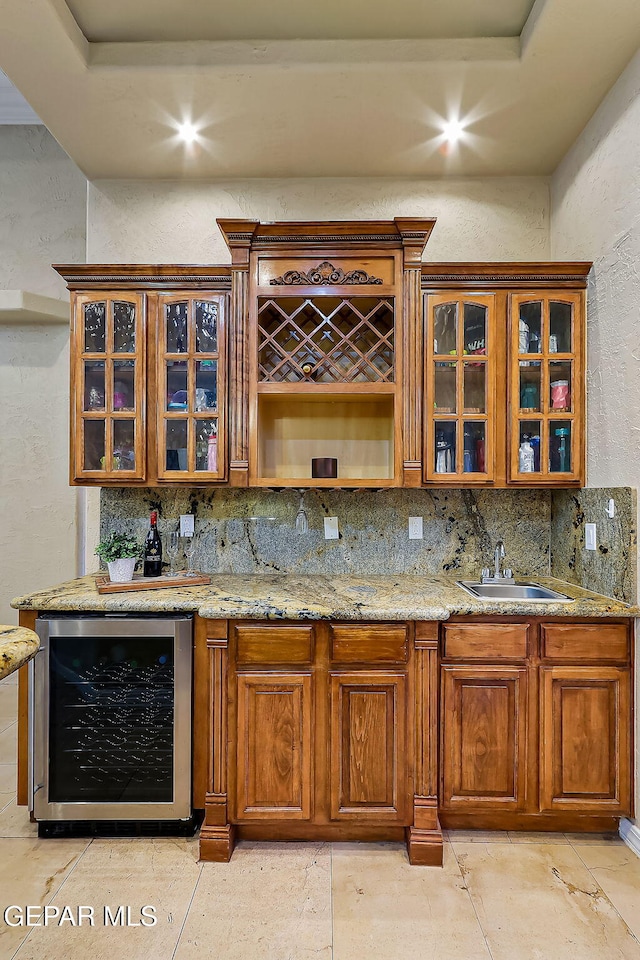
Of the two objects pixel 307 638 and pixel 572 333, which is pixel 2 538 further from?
pixel 572 333

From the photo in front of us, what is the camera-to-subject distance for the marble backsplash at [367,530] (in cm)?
288

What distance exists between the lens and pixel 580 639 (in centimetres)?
220

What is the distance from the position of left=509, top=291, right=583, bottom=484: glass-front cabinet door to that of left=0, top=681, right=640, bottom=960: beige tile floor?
158 cm

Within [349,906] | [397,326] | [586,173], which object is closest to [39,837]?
[349,906]

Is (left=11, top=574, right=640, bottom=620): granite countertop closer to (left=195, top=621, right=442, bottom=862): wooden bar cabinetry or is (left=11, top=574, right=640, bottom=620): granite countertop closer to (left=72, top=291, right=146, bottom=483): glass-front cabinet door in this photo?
(left=195, top=621, right=442, bottom=862): wooden bar cabinetry

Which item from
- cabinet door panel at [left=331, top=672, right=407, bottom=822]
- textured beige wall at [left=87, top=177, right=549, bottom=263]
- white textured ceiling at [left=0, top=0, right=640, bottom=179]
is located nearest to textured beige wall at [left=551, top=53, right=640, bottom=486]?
white textured ceiling at [left=0, top=0, right=640, bottom=179]

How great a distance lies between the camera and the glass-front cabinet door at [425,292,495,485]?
8.38 feet

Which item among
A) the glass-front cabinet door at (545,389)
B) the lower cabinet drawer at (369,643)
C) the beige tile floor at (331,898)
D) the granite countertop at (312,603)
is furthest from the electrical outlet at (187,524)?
the glass-front cabinet door at (545,389)

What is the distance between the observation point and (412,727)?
6.95 ft

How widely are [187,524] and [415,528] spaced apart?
122cm

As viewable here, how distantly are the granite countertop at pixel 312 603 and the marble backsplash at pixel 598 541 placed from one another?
0.08 metres

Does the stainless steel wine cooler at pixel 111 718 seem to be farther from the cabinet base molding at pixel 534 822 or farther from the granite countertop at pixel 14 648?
the cabinet base molding at pixel 534 822

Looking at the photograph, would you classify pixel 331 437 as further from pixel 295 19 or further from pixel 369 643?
pixel 295 19

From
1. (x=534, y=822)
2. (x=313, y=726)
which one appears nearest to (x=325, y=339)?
(x=313, y=726)
